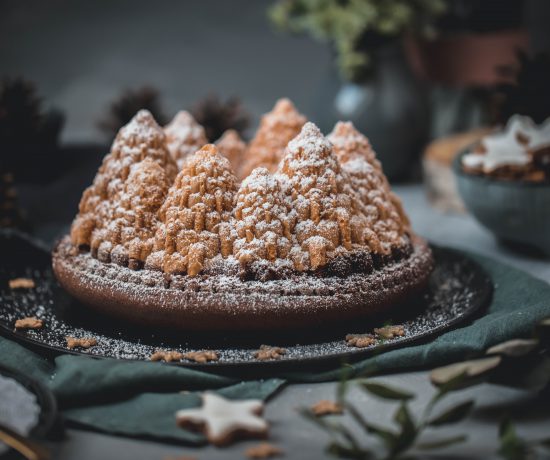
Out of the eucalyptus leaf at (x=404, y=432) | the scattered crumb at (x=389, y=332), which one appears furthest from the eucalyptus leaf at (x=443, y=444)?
the scattered crumb at (x=389, y=332)

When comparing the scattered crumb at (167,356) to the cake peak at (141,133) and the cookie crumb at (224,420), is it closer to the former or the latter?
the cookie crumb at (224,420)

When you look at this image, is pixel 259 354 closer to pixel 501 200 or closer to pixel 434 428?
pixel 434 428

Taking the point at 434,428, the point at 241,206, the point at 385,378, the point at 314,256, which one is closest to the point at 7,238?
the point at 241,206

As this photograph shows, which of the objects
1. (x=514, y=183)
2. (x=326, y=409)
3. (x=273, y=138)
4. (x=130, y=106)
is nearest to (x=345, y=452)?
(x=326, y=409)

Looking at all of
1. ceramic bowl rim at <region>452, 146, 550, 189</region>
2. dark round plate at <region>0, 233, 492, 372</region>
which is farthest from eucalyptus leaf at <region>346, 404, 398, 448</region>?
ceramic bowl rim at <region>452, 146, 550, 189</region>

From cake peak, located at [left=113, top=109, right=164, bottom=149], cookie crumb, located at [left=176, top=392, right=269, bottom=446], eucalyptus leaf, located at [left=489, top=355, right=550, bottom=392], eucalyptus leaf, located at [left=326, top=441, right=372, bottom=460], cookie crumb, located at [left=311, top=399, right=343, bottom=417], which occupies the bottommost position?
eucalyptus leaf, located at [left=326, top=441, right=372, bottom=460]

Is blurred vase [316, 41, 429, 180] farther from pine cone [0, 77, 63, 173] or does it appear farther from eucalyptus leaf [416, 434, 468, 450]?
eucalyptus leaf [416, 434, 468, 450]
